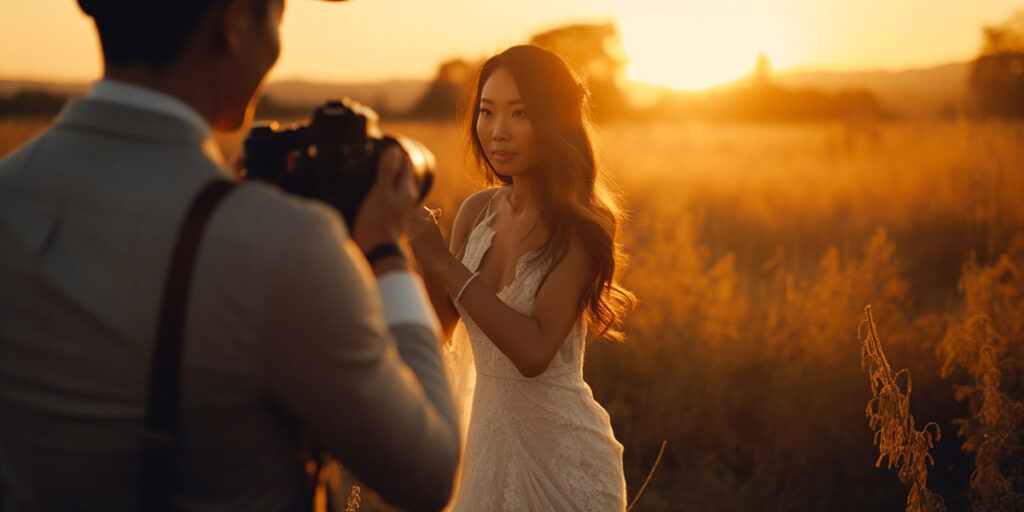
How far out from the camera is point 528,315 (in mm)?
2541

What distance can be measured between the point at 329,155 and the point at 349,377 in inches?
17.0

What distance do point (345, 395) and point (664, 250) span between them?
535 cm

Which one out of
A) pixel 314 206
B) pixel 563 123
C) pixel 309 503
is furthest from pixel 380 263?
pixel 563 123

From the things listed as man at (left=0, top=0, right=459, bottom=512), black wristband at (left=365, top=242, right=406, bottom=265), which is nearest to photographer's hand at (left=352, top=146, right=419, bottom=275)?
black wristband at (left=365, top=242, right=406, bottom=265)

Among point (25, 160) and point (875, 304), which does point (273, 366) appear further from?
point (875, 304)

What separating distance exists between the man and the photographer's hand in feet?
0.60

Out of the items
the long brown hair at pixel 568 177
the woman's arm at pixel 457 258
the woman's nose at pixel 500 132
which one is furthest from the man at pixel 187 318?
the woman's nose at pixel 500 132

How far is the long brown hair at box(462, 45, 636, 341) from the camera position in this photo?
2617mm

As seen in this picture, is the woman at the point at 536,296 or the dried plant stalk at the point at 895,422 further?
the woman at the point at 536,296

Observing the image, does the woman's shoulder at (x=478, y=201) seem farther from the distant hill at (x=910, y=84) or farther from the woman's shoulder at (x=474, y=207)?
the distant hill at (x=910, y=84)

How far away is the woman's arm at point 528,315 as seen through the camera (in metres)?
2.45

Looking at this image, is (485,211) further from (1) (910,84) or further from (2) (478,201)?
(1) (910,84)

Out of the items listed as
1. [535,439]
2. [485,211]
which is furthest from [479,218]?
[535,439]

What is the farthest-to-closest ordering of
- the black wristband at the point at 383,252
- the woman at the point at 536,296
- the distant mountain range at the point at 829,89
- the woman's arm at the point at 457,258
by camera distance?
the distant mountain range at the point at 829,89 < the woman's arm at the point at 457,258 < the woman at the point at 536,296 < the black wristband at the point at 383,252
